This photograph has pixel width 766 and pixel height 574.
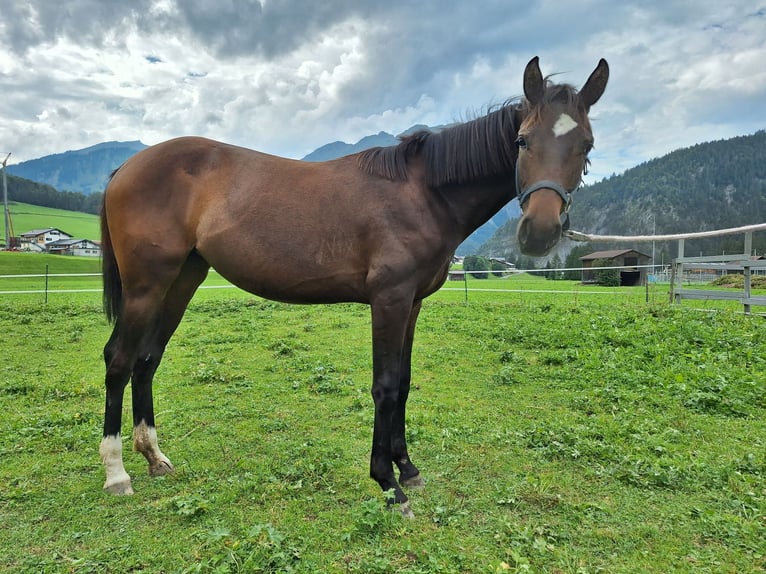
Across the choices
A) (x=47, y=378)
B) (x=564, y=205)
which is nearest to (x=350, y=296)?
(x=564, y=205)

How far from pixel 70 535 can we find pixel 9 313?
38.1 feet

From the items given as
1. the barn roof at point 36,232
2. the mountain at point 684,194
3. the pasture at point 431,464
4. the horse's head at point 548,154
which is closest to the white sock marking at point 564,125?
the horse's head at point 548,154

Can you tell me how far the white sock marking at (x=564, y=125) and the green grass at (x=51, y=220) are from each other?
290 ft

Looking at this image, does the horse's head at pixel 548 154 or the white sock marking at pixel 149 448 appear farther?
the white sock marking at pixel 149 448

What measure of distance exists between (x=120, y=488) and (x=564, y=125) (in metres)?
3.96

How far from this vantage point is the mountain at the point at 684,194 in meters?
107

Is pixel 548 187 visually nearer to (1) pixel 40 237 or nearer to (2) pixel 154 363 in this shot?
(2) pixel 154 363

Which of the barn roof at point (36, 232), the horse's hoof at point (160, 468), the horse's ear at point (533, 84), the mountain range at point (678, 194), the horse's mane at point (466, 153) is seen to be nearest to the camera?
the horse's ear at point (533, 84)

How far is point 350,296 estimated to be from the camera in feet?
10.7

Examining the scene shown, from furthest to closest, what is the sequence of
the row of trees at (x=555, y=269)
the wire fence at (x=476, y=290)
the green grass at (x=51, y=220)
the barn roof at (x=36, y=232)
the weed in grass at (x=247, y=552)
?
the green grass at (x=51, y=220), the barn roof at (x=36, y=232), the row of trees at (x=555, y=269), the wire fence at (x=476, y=290), the weed in grass at (x=247, y=552)

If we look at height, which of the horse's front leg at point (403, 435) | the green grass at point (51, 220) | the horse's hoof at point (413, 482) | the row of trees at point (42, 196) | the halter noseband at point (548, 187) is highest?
the row of trees at point (42, 196)

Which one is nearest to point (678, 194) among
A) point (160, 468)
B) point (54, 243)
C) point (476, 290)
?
point (476, 290)

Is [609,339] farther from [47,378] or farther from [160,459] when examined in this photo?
[47,378]

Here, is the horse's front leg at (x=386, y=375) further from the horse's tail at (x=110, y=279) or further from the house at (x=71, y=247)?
the house at (x=71, y=247)
